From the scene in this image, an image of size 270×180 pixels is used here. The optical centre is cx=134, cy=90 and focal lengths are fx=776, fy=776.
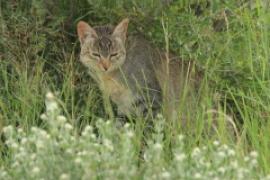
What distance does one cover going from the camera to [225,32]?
18.3 feet

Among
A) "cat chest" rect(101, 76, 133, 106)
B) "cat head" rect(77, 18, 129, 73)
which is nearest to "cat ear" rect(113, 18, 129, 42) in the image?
"cat head" rect(77, 18, 129, 73)

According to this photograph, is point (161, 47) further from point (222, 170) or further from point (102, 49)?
point (222, 170)

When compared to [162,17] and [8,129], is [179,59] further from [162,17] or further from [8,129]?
[8,129]

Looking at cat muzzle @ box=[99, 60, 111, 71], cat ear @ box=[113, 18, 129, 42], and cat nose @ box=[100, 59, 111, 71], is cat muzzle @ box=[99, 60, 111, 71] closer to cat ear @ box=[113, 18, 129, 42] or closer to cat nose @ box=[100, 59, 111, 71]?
cat nose @ box=[100, 59, 111, 71]

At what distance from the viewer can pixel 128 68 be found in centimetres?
587

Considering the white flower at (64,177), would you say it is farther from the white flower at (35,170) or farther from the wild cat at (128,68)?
the wild cat at (128,68)

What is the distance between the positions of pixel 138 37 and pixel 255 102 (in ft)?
4.20

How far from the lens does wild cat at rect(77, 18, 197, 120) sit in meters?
5.67

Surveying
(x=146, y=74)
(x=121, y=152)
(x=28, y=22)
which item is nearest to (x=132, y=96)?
(x=146, y=74)

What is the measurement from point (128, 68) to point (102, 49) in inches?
9.7

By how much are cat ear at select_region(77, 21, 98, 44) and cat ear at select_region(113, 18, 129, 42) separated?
0.17 m

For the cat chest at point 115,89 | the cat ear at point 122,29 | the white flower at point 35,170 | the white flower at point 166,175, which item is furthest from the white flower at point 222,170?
the cat chest at point 115,89

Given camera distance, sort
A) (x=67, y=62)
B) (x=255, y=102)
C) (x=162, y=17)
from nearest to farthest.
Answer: (x=255, y=102), (x=162, y=17), (x=67, y=62)

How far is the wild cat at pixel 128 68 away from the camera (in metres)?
5.67
